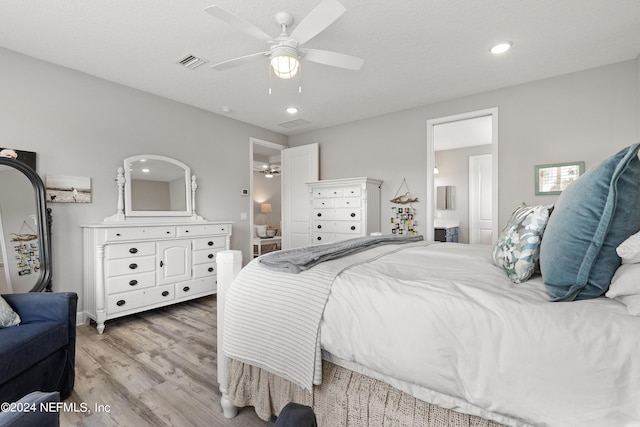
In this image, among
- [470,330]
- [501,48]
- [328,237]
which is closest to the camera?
[470,330]

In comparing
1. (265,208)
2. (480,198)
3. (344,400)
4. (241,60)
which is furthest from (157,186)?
(480,198)

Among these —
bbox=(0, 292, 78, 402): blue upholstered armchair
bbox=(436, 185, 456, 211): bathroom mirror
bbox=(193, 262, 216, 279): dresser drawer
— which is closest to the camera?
bbox=(0, 292, 78, 402): blue upholstered armchair

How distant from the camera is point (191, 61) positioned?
2801mm

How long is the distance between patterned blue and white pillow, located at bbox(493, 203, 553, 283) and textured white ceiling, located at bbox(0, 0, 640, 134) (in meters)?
1.64

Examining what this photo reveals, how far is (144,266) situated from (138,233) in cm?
35

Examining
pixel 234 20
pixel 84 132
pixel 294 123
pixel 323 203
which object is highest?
pixel 294 123

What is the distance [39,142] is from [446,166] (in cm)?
645

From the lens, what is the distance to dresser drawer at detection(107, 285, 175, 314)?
9.40 feet

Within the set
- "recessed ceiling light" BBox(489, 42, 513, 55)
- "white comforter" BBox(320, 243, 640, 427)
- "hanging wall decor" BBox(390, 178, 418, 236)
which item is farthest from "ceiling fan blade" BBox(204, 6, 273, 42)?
"hanging wall decor" BBox(390, 178, 418, 236)

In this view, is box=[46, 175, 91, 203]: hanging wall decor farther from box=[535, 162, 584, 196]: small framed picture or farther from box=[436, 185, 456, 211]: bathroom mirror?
box=[436, 185, 456, 211]: bathroom mirror

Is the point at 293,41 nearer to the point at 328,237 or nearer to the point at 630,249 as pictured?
the point at 630,249

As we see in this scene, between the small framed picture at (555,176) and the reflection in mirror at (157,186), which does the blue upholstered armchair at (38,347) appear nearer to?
the reflection in mirror at (157,186)

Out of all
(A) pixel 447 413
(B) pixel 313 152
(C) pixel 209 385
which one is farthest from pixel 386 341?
(B) pixel 313 152

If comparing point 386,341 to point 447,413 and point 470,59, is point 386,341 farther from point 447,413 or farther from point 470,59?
point 470,59
